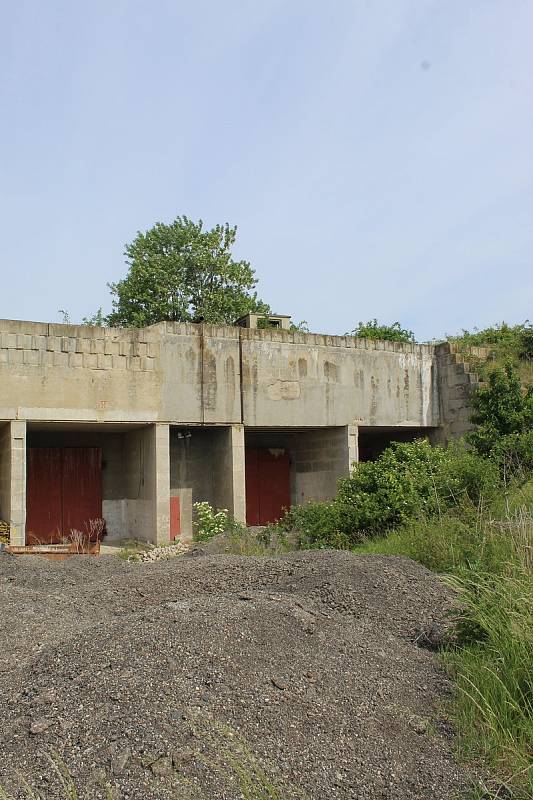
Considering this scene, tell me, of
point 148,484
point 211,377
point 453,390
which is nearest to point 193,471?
point 148,484

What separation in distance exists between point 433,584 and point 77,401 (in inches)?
333

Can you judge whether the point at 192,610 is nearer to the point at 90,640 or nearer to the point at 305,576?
the point at 90,640

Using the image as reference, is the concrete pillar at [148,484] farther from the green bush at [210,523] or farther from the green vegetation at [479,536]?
the green vegetation at [479,536]

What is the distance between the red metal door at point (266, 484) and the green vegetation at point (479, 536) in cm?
471

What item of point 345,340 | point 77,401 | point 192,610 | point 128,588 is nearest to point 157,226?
point 345,340

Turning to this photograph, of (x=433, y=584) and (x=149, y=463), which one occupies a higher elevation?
(x=149, y=463)

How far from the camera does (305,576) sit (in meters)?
7.87

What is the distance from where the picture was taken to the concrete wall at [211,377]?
13.8 metres

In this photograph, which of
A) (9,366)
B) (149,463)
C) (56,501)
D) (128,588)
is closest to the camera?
(128,588)

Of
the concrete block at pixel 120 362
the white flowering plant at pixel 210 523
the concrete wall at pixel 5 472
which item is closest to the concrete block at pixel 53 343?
the concrete block at pixel 120 362

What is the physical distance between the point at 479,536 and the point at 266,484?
10573mm

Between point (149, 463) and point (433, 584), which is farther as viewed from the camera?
point (149, 463)

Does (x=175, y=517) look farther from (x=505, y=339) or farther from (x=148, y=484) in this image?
(x=505, y=339)

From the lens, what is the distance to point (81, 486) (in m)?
17.0
